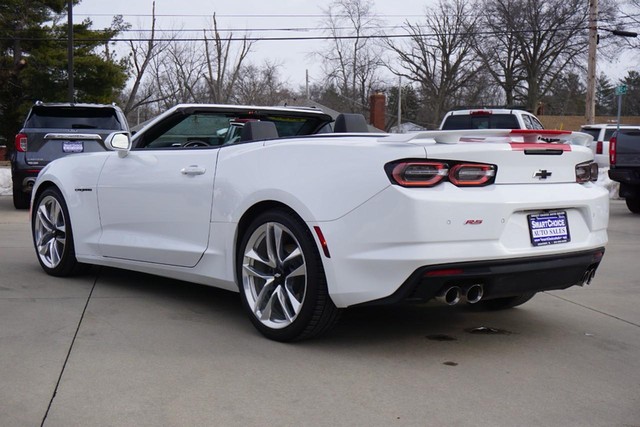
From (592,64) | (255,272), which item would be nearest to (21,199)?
(255,272)

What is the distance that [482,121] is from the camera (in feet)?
59.0

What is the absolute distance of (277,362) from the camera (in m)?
4.16

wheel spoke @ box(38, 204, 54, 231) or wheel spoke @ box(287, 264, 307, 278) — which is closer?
wheel spoke @ box(287, 264, 307, 278)

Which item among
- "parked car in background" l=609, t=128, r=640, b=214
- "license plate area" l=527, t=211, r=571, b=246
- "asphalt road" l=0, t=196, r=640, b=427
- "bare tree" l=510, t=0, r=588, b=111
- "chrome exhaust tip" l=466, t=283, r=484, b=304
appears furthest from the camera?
"bare tree" l=510, t=0, r=588, b=111

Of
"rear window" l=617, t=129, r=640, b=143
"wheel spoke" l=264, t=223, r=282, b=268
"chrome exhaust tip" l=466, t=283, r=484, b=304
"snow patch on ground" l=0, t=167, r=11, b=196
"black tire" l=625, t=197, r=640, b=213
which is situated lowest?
"black tire" l=625, t=197, r=640, b=213

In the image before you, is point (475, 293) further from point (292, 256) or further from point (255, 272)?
point (255, 272)

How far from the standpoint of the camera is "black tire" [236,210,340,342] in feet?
14.0

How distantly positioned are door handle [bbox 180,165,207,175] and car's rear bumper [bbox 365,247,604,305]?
1588mm

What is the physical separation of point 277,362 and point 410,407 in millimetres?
925

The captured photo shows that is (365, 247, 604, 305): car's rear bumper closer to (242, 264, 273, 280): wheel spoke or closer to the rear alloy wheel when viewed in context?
(242, 264, 273, 280): wheel spoke

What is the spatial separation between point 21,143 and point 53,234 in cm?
656

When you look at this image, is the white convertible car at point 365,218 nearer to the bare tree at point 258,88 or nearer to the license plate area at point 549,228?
the license plate area at point 549,228

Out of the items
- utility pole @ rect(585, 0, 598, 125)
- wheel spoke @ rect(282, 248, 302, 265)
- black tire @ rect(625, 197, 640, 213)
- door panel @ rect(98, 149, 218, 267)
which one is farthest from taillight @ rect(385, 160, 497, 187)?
utility pole @ rect(585, 0, 598, 125)

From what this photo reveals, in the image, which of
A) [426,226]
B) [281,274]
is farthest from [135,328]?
[426,226]
